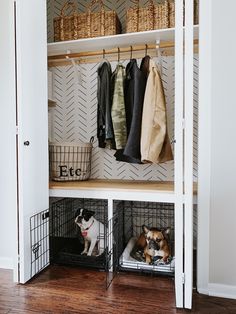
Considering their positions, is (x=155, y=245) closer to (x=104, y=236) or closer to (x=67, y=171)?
(x=104, y=236)

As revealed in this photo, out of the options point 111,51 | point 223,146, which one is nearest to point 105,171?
point 111,51

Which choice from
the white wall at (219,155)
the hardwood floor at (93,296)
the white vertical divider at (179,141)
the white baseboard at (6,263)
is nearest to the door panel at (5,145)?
the white baseboard at (6,263)

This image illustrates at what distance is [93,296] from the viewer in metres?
1.67

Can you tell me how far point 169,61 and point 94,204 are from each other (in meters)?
1.44

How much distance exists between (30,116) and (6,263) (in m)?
1.16

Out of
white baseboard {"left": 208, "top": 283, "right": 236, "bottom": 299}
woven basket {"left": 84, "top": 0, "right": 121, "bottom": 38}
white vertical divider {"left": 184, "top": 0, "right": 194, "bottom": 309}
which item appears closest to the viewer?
white vertical divider {"left": 184, "top": 0, "right": 194, "bottom": 309}

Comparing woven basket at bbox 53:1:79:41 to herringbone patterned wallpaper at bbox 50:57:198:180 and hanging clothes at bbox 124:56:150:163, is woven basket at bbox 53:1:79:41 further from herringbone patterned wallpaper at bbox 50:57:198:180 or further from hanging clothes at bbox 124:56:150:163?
hanging clothes at bbox 124:56:150:163

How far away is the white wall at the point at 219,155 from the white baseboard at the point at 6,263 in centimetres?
140

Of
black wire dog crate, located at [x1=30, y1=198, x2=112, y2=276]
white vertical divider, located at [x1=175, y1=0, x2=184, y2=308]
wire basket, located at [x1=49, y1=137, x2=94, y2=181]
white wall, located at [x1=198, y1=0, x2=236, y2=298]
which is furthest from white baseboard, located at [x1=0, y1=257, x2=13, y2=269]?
white wall, located at [x1=198, y1=0, x2=236, y2=298]

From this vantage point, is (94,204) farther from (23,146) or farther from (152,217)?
(23,146)

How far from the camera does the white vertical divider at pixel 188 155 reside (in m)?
1.40

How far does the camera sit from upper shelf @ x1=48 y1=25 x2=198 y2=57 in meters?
2.04

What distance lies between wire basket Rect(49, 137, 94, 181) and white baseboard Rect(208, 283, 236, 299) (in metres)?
1.26

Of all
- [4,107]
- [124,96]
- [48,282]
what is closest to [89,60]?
[124,96]
